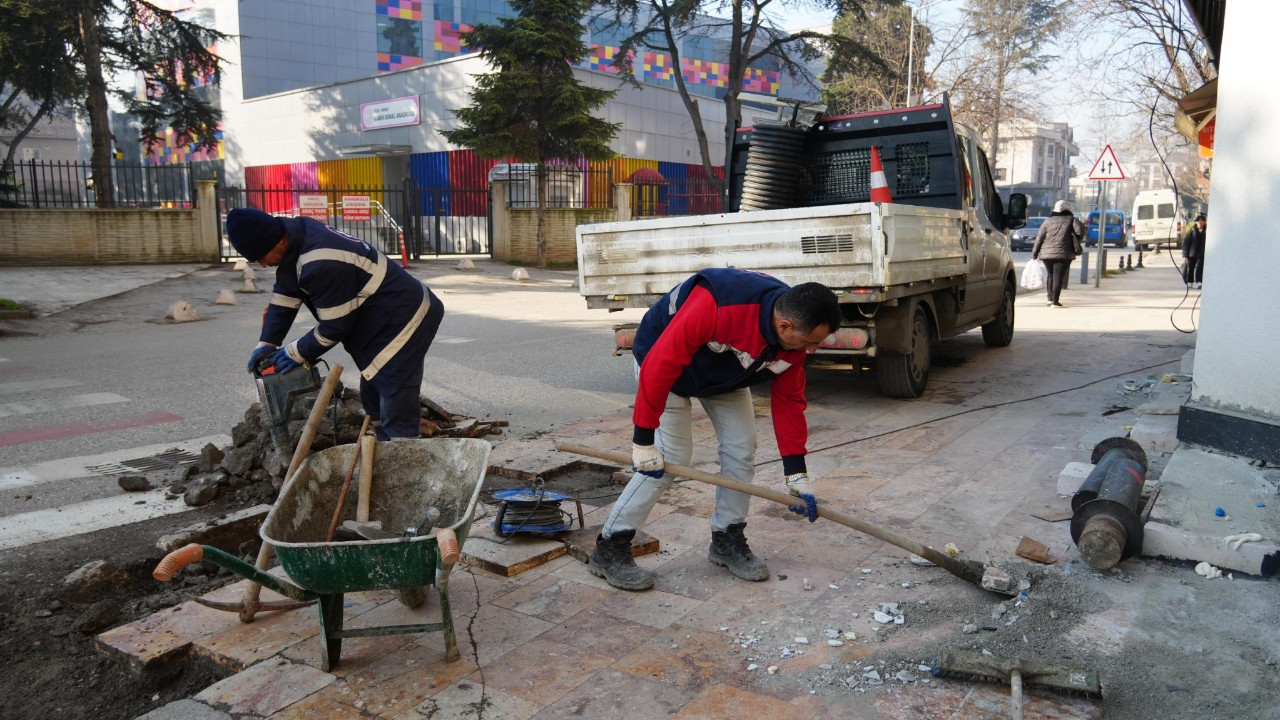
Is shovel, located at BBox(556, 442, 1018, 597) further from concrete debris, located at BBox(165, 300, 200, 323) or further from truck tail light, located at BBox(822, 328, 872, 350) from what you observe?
concrete debris, located at BBox(165, 300, 200, 323)

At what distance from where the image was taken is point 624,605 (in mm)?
3766

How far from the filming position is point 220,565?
113 inches

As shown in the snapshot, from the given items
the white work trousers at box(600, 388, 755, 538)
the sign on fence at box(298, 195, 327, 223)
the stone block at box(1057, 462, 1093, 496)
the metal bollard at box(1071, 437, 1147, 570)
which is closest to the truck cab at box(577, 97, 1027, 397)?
the stone block at box(1057, 462, 1093, 496)

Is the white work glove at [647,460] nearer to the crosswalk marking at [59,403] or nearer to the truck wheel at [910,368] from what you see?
the truck wheel at [910,368]

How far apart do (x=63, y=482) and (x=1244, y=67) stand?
7255 millimetres

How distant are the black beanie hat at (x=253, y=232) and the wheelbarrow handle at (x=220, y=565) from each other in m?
1.60

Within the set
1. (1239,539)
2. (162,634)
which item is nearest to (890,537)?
(1239,539)

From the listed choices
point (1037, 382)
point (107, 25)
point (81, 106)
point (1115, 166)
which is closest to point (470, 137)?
point (107, 25)

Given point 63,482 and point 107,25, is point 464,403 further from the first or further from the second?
point 107,25

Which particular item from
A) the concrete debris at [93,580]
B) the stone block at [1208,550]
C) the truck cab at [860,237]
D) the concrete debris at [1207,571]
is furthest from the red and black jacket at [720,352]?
the truck cab at [860,237]

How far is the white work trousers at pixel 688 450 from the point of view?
394 cm

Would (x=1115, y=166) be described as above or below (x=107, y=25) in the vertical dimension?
below

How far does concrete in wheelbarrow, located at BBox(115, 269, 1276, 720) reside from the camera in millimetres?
2979

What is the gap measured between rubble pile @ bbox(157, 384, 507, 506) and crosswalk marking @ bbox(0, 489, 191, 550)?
0.13 meters
